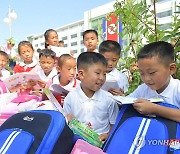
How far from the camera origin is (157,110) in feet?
5.47

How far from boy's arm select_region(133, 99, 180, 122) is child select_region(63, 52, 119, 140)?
0.43 m

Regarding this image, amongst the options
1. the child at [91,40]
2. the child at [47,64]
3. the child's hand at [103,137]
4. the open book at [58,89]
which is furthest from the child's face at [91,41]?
the child's hand at [103,137]

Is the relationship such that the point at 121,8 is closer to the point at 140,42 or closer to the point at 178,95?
the point at 140,42

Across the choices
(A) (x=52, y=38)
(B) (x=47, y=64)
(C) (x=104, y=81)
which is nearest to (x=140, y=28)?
(C) (x=104, y=81)

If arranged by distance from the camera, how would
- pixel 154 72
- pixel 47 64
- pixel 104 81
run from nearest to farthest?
pixel 154 72
pixel 104 81
pixel 47 64

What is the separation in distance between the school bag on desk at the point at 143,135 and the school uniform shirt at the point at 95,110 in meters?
0.36

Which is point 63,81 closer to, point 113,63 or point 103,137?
point 113,63

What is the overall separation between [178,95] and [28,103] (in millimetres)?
1276

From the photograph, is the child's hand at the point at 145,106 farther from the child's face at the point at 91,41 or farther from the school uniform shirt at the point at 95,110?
the child's face at the point at 91,41

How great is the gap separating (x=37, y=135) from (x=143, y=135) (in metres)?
0.52

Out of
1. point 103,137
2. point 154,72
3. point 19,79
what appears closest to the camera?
point 154,72

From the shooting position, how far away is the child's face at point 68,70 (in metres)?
2.82

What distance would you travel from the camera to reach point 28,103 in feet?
8.71

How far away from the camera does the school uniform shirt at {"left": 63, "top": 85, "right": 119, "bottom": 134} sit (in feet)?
7.02
